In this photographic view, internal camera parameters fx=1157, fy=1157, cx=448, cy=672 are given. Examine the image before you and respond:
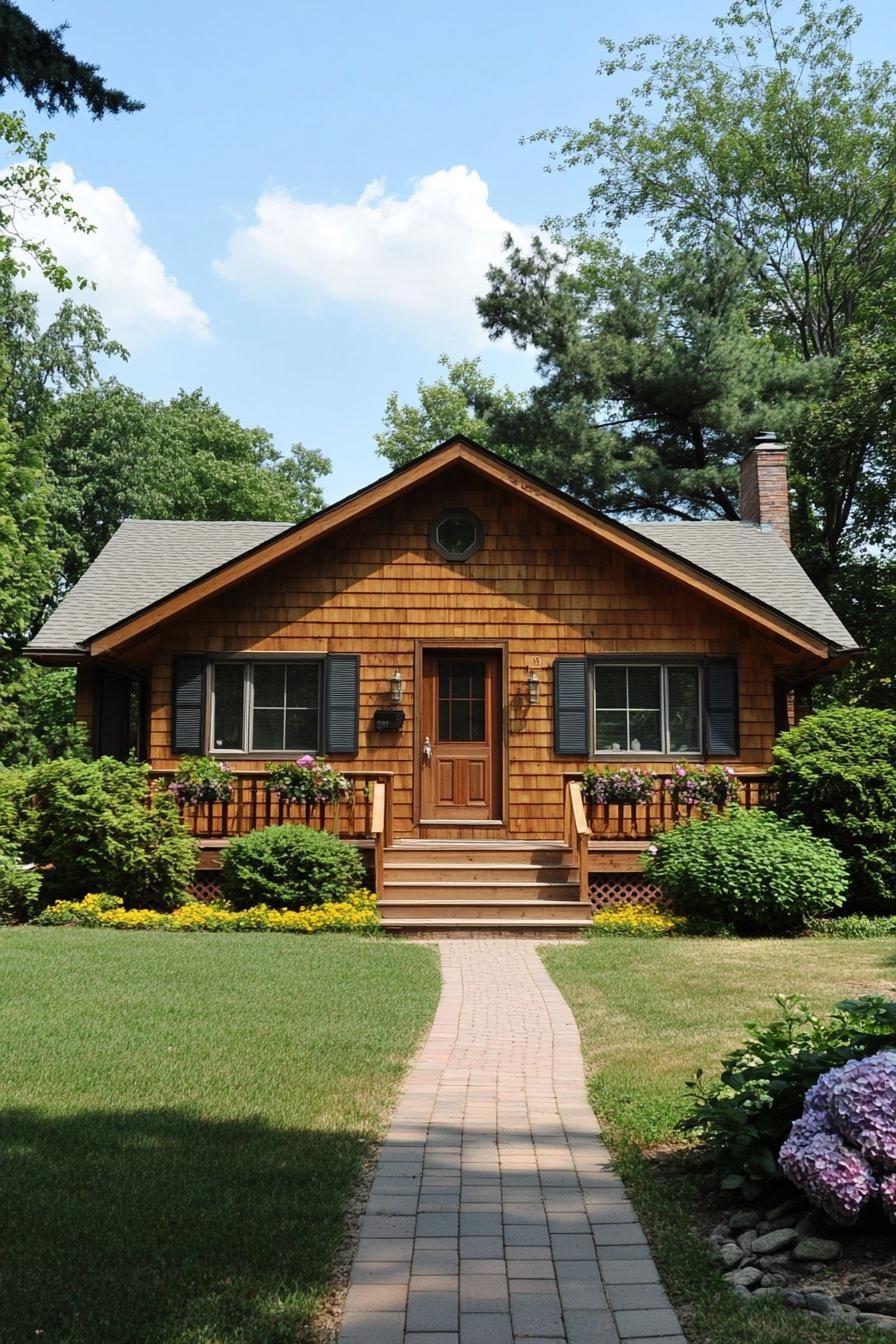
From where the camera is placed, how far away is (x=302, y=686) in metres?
14.6

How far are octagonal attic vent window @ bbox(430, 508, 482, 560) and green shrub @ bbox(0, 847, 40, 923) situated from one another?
6.23 metres

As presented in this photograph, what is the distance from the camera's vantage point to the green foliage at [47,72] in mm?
4859

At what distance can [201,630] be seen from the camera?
14.5 m

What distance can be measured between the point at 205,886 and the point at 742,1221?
33.7 ft

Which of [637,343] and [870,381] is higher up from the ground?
[637,343]

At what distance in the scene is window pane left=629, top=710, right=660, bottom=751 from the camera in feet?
47.9

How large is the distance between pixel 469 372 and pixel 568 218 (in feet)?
36.3

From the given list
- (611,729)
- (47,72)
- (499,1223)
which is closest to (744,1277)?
(499,1223)

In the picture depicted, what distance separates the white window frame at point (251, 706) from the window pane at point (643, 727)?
12.8ft

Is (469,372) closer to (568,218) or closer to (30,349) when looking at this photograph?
(568,218)

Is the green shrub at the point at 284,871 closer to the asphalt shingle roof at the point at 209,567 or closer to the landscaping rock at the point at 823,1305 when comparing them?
the asphalt shingle roof at the point at 209,567

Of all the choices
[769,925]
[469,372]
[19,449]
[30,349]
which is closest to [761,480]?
[769,925]

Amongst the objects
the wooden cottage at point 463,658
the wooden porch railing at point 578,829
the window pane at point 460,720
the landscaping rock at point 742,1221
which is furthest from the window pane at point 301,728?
the landscaping rock at point 742,1221

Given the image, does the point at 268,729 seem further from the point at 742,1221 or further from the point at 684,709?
the point at 742,1221
